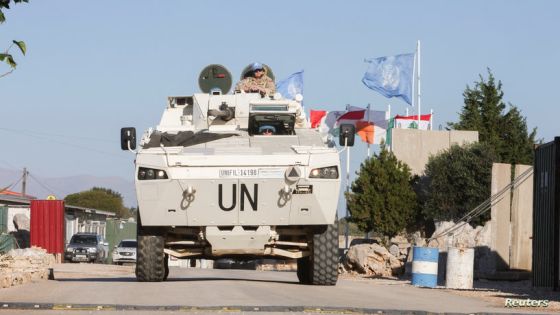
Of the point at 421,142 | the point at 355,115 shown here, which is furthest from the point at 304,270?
the point at 355,115

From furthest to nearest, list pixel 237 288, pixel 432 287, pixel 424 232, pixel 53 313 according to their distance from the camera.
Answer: pixel 424 232
pixel 432 287
pixel 237 288
pixel 53 313

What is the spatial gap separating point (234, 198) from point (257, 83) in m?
3.65

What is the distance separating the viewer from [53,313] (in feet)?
44.1

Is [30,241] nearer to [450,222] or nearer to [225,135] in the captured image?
[450,222]

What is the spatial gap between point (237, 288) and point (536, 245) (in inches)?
473

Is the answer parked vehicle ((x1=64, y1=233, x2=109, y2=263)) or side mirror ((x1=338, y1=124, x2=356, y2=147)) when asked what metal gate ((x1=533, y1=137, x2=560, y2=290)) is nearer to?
side mirror ((x1=338, y1=124, x2=356, y2=147))

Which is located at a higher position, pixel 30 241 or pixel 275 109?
pixel 275 109

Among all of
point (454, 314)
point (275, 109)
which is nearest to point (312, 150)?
point (275, 109)

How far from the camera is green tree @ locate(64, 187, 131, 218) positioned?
416 ft

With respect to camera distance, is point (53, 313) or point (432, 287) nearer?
point (53, 313)

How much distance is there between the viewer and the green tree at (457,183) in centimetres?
4675

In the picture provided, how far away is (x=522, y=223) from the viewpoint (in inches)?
1388

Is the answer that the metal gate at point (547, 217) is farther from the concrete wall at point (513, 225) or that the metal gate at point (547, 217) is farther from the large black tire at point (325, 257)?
the large black tire at point (325, 257)

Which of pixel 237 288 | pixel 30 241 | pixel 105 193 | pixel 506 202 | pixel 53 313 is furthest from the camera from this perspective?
pixel 105 193
